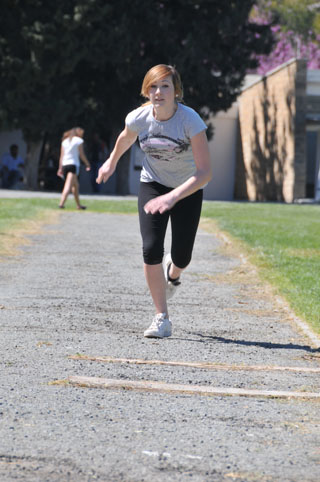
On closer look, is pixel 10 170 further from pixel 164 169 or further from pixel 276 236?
pixel 164 169

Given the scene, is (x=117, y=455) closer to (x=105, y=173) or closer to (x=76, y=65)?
(x=105, y=173)

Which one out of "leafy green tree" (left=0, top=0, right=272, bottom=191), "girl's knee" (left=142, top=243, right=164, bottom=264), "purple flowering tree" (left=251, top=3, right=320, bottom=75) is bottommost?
"girl's knee" (left=142, top=243, right=164, bottom=264)

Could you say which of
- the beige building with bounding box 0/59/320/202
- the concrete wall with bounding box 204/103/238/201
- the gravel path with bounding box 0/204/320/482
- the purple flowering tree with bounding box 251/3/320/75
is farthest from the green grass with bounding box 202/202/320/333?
the purple flowering tree with bounding box 251/3/320/75

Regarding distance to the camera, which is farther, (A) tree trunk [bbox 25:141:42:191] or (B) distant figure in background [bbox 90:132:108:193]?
(B) distant figure in background [bbox 90:132:108:193]

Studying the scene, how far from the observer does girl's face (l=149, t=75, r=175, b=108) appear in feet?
19.3

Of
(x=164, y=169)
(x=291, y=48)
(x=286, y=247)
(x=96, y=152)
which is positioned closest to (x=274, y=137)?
(x=96, y=152)

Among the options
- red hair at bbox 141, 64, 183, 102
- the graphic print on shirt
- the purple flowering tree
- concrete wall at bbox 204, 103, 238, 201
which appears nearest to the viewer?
red hair at bbox 141, 64, 183, 102

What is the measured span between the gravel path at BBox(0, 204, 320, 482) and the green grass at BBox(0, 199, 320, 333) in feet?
0.91

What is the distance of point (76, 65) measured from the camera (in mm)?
30031

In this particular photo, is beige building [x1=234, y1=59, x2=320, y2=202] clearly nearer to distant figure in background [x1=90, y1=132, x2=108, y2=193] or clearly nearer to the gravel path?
distant figure in background [x1=90, y1=132, x2=108, y2=193]

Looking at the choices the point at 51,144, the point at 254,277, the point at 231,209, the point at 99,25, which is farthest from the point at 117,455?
the point at 51,144

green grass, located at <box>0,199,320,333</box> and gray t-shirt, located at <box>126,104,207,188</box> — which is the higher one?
gray t-shirt, located at <box>126,104,207,188</box>

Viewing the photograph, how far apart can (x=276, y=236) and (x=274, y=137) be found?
19033 mm

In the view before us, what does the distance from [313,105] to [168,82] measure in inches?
1003
